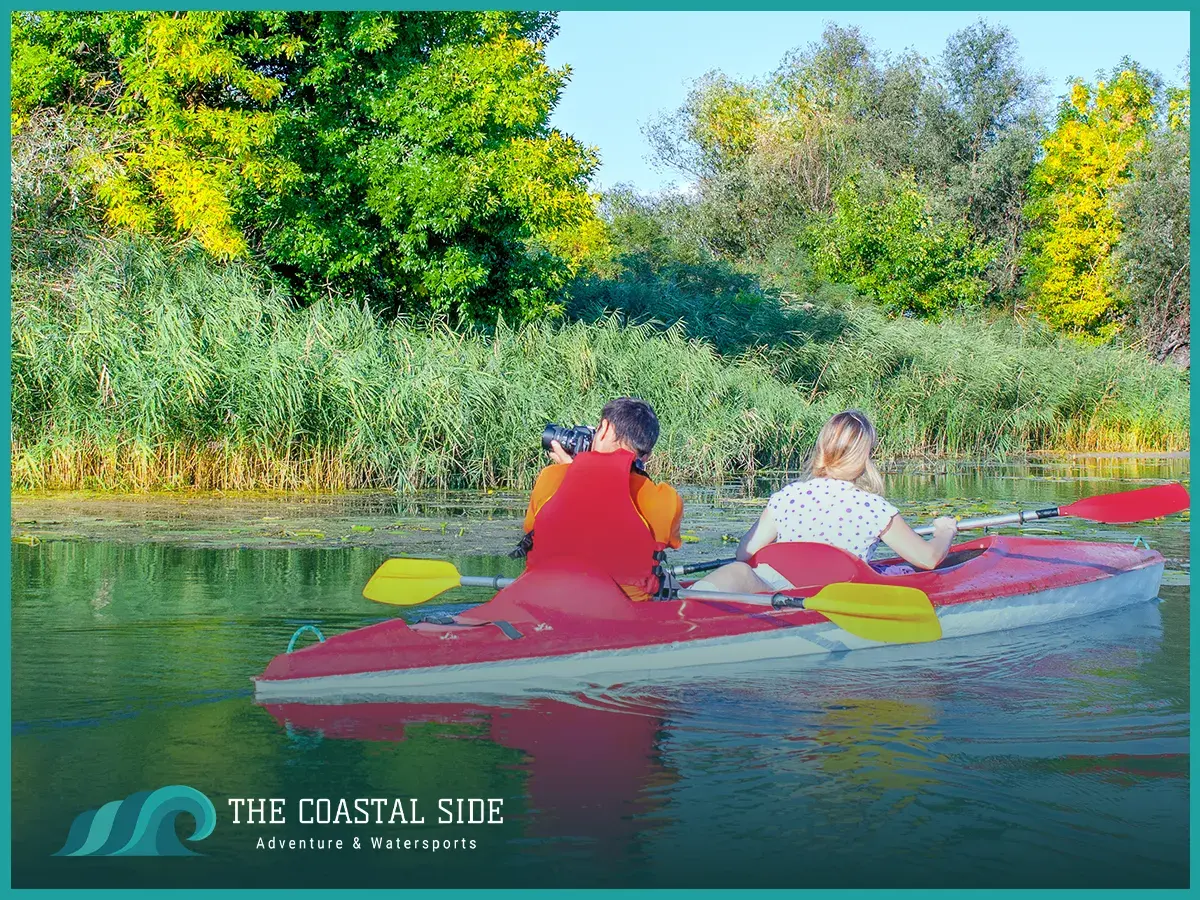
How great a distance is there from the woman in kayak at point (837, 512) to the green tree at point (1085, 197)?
28.2m

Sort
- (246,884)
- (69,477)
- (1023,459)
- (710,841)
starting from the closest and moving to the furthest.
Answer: (246,884) → (710,841) → (69,477) → (1023,459)

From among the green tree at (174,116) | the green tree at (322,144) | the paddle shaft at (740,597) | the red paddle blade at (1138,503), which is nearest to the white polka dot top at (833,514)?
the paddle shaft at (740,597)

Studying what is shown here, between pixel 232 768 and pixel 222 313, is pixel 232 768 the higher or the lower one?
the lower one

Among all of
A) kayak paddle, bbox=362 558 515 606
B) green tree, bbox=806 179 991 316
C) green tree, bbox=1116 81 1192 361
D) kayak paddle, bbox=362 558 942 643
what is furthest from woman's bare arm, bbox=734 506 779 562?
green tree, bbox=1116 81 1192 361

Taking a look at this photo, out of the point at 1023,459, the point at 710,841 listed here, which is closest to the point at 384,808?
the point at 710,841

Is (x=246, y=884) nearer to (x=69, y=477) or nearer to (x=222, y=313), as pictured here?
(x=69, y=477)

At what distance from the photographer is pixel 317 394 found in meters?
11.4

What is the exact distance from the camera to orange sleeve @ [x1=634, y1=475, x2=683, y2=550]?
506cm

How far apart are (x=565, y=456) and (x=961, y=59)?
33.4 metres

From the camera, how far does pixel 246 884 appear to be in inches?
124

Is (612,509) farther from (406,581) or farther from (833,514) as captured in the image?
(406,581)

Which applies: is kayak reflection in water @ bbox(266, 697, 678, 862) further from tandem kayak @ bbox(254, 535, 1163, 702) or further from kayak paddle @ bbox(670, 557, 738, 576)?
kayak paddle @ bbox(670, 557, 738, 576)

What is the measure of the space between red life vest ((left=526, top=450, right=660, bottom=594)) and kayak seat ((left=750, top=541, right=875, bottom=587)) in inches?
31.4

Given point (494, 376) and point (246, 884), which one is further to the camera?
point (494, 376)
